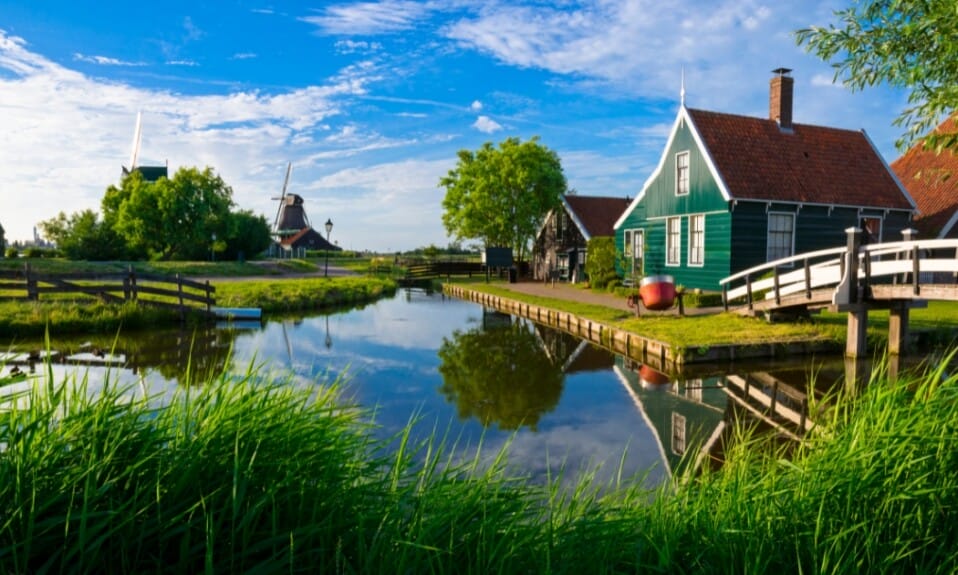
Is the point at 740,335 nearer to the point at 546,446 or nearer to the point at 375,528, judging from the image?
the point at 546,446

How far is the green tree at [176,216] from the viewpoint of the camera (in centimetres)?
4553

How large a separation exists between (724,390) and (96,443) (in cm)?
929

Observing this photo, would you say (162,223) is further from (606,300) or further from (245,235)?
(606,300)

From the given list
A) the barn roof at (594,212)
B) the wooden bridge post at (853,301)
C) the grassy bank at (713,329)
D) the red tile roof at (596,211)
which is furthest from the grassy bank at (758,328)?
the red tile roof at (596,211)

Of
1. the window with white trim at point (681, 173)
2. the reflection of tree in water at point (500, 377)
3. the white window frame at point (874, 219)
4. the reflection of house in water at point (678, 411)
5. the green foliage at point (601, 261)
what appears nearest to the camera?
the reflection of house in water at point (678, 411)

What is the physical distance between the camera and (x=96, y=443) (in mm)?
2752

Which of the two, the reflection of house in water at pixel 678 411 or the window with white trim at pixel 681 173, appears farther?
the window with white trim at pixel 681 173

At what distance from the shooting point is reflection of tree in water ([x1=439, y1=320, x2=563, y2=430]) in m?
8.67

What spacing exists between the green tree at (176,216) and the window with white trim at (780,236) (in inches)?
1634

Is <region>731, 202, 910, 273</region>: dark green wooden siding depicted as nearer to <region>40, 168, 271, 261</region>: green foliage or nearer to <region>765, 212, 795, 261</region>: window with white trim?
<region>765, 212, 795, 261</region>: window with white trim

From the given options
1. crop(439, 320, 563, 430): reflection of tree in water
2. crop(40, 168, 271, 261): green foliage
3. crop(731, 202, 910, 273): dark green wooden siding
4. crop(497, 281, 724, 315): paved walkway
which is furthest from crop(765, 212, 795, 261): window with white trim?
crop(40, 168, 271, 261): green foliage

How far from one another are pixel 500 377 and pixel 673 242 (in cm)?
1352

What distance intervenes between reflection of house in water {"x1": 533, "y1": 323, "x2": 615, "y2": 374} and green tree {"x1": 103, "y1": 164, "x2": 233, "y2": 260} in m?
38.6

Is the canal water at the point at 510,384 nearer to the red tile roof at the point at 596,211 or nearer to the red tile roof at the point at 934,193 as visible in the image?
the red tile roof at the point at 934,193
